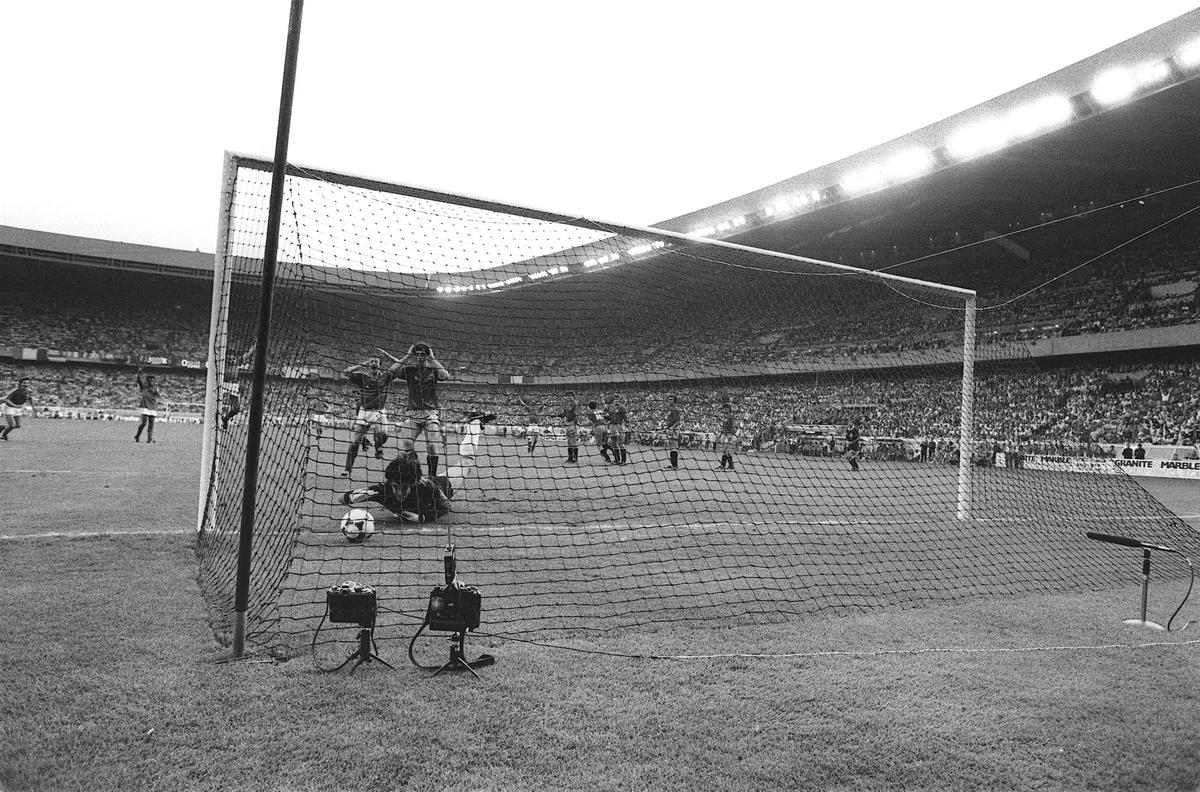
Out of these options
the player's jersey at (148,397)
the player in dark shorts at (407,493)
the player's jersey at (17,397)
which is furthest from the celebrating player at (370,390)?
the player's jersey at (17,397)

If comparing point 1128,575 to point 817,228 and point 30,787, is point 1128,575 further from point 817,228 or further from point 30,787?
point 817,228

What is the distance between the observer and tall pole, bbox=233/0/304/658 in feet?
9.98

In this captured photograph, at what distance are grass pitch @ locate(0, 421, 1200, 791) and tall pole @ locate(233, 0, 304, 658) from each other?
0.36 metres

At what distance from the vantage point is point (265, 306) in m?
3.25

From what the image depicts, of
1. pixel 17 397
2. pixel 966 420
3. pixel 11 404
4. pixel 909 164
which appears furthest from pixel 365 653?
pixel 909 164

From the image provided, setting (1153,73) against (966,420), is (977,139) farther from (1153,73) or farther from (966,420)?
(966,420)

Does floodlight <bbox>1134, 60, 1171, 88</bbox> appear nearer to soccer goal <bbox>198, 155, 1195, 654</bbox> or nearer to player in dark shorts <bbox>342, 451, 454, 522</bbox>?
soccer goal <bbox>198, 155, 1195, 654</bbox>

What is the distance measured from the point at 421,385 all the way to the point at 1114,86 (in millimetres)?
18652

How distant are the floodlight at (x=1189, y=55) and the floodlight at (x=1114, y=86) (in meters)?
0.95

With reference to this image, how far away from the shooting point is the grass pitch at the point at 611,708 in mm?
2377

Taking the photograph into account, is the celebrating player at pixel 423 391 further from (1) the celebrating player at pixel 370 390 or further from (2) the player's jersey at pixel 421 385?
(1) the celebrating player at pixel 370 390

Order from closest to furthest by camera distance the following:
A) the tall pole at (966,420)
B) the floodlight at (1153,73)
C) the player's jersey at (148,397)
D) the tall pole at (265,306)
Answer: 1. the tall pole at (265,306)
2. the tall pole at (966,420)
3. the floodlight at (1153,73)
4. the player's jersey at (148,397)

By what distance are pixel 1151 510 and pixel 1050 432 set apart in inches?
615

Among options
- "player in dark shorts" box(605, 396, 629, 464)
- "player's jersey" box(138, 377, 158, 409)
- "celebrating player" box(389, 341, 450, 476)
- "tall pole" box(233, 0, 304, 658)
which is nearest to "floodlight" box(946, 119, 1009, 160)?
"player in dark shorts" box(605, 396, 629, 464)
